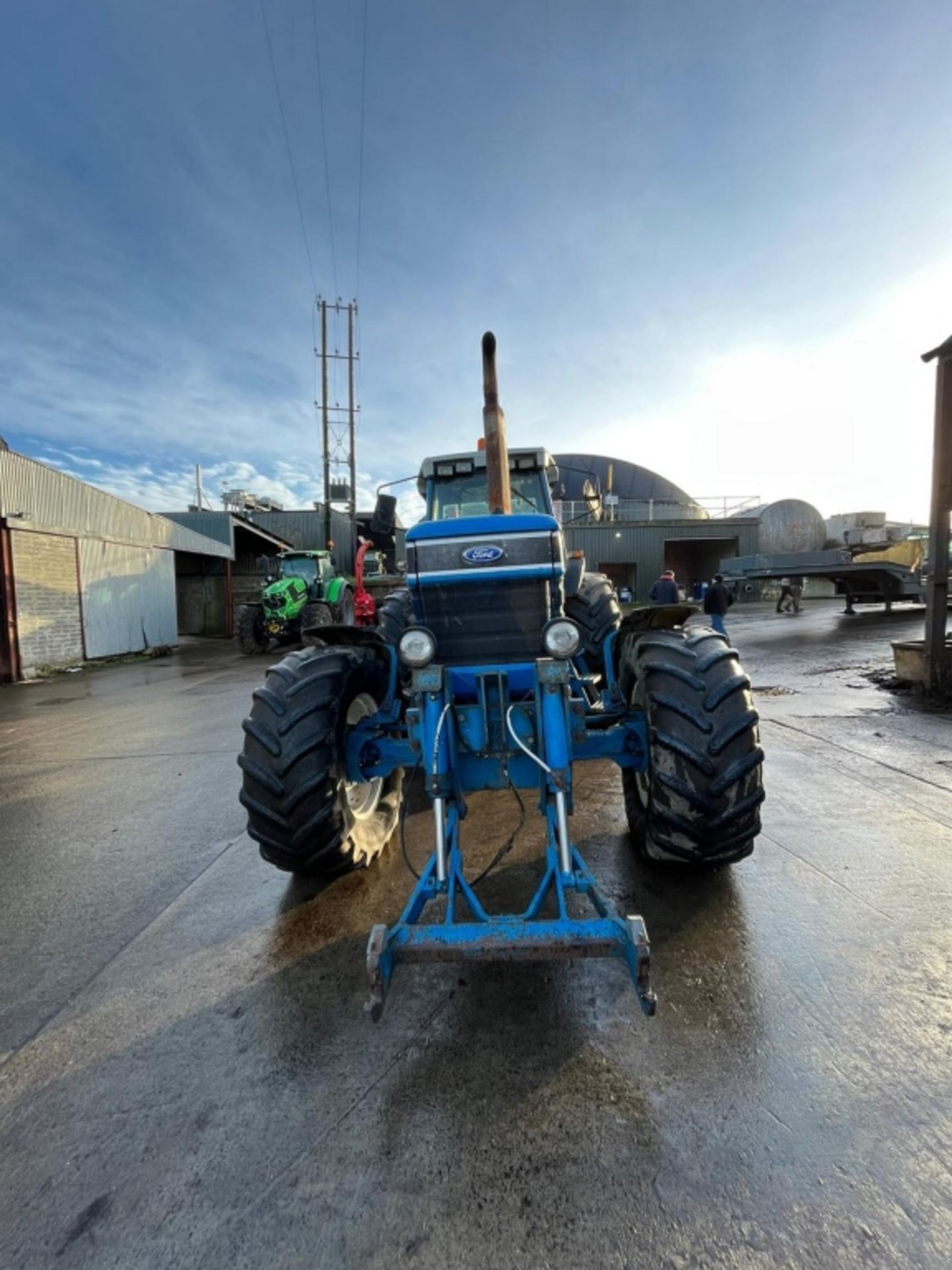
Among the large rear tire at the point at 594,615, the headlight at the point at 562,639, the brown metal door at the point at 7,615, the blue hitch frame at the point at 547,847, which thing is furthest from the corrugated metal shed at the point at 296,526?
the headlight at the point at 562,639

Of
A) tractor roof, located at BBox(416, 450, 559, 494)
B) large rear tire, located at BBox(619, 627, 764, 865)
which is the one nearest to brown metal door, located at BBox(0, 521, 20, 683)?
tractor roof, located at BBox(416, 450, 559, 494)

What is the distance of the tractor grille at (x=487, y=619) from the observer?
2.84m

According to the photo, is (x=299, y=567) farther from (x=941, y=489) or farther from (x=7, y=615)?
(x=941, y=489)

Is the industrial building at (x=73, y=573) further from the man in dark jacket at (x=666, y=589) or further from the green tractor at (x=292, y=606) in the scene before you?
the man in dark jacket at (x=666, y=589)

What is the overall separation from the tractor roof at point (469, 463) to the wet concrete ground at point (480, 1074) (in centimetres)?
279

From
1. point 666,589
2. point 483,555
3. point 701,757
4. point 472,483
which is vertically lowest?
point 701,757

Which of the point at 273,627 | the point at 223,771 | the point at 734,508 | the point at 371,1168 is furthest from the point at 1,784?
the point at 734,508

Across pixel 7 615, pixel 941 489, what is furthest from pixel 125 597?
pixel 941 489

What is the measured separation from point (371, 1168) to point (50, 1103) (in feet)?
3.40

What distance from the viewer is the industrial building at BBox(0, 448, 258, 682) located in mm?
11203

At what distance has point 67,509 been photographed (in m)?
12.9

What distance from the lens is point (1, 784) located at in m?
5.09

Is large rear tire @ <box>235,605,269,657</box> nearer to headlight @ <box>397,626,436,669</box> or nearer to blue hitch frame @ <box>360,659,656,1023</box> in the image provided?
blue hitch frame @ <box>360,659,656,1023</box>

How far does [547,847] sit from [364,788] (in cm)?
157
